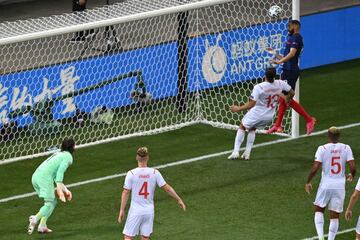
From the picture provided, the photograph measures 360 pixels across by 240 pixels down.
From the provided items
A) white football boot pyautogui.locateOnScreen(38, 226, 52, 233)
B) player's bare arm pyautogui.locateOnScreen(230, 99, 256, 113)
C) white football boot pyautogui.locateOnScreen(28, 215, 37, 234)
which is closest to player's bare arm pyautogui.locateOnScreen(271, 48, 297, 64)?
player's bare arm pyautogui.locateOnScreen(230, 99, 256, 113)

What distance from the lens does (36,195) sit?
22891 mm

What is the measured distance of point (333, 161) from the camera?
1956 cm

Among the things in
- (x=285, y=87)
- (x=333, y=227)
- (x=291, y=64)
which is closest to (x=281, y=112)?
(x=291, y=64)

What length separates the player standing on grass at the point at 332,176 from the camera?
64.1 ft

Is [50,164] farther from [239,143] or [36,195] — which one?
[239,143]

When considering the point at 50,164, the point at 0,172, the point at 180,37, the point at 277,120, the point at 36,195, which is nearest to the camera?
the point at 50,164

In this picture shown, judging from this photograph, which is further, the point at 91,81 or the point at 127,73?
the point at 127,73

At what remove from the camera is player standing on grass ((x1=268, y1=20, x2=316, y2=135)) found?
25.6 meters

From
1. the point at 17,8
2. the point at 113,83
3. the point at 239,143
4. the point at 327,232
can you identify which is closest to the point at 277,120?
the point at 239,143

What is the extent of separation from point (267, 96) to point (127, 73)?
416 cm

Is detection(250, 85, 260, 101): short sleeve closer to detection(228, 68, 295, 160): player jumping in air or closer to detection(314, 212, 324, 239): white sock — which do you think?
detection(228, 68, 295, 160): player jumping in air

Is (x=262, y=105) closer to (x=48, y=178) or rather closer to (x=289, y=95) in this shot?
(x=289, y=95)

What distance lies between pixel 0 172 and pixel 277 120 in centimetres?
574

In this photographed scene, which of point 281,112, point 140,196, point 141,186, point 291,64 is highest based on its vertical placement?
point 291,64
